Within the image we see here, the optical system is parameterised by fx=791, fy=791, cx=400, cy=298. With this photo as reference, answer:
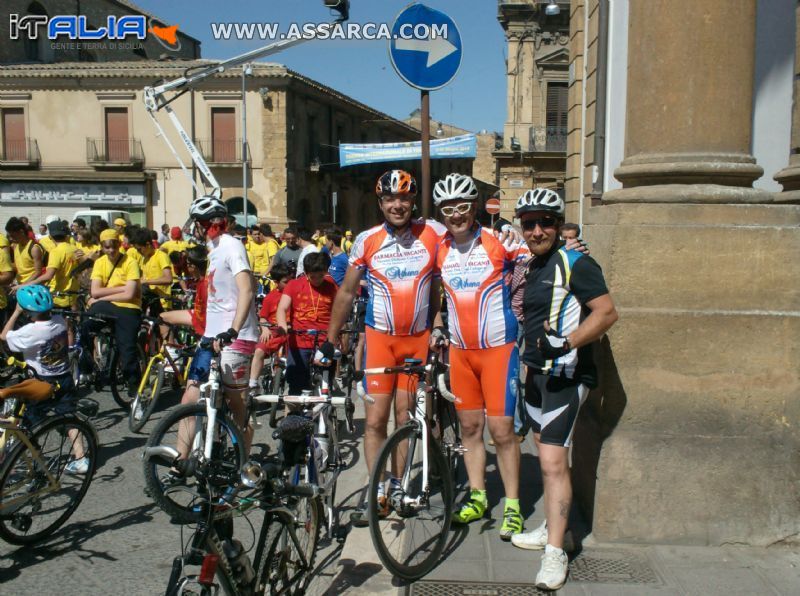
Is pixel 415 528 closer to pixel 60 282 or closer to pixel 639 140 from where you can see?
pixel 639 140

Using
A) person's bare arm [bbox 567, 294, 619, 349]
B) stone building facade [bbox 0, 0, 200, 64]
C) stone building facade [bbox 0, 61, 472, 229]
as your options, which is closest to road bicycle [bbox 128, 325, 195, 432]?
person's bare arm [bbox 567, 294, 619, 349]

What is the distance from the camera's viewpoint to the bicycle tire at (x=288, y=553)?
11.3 ft

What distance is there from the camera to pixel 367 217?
5603 centimetres

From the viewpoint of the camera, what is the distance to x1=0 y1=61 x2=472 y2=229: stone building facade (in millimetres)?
40719

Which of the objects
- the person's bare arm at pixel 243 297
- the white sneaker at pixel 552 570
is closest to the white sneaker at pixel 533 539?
the white sneaker at pixel 552 570

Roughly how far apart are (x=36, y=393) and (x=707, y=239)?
13.5 feet

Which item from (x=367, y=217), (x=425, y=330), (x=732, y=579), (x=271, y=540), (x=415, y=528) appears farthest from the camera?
(x=367, y=217)

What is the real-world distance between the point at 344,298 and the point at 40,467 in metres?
2.11

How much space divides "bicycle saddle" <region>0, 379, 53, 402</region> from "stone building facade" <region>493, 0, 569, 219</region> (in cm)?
3126

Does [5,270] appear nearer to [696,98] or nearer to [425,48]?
[425,48]

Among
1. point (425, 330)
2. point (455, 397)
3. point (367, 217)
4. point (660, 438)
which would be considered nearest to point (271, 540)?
point (455, 397)

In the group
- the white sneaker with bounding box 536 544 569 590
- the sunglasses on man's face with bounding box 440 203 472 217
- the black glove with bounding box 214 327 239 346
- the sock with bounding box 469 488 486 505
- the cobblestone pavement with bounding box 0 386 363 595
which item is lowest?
the cobblestone pavement with bounding box 0 386 363 595

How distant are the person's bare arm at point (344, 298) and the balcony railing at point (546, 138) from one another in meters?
31.9

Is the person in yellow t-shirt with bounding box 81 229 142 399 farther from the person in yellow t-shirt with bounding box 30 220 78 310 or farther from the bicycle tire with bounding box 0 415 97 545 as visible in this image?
the bicycle tire with bounding box 0 415 97 545
